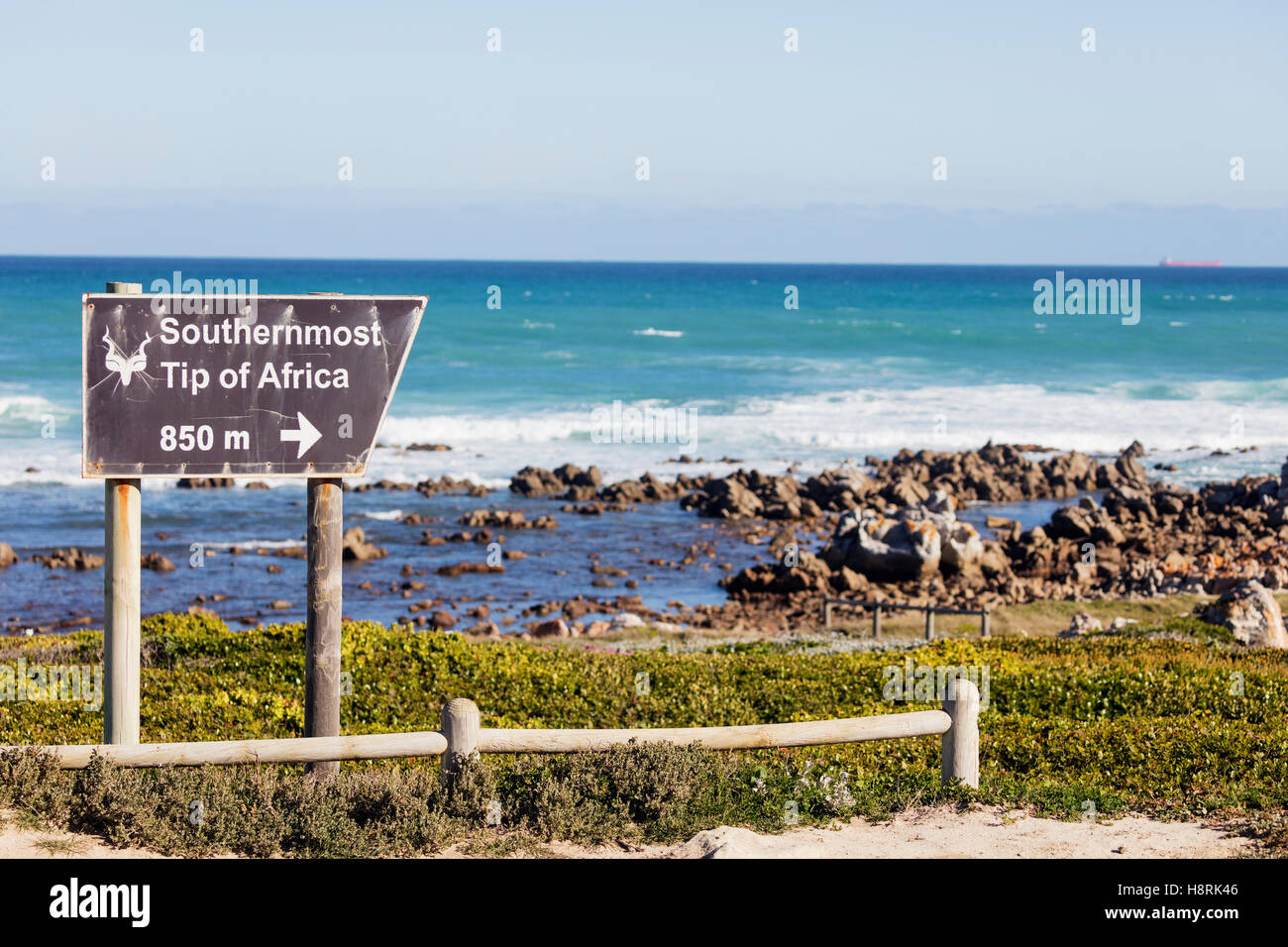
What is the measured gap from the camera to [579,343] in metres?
76.1

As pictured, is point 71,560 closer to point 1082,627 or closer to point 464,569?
point 464,569

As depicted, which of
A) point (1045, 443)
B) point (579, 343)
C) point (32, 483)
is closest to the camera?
point (32, 483)

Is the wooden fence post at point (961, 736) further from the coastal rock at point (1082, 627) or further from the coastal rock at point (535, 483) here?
the coastal rock at point (535, 483)

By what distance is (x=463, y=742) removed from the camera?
7172mm

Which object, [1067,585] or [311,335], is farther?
[1067,585]

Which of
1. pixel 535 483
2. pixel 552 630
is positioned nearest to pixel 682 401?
pixel 535 483

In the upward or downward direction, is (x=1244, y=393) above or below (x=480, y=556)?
above

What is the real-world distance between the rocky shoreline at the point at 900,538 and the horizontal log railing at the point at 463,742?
14.4 metres

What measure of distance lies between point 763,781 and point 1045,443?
44244 millimetres

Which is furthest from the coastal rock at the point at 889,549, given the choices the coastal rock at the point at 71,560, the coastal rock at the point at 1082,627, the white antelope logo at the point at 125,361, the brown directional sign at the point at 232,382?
the white antelope logo at the point at 125,361

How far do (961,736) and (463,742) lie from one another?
3.19m

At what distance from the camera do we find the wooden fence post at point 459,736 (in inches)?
282
